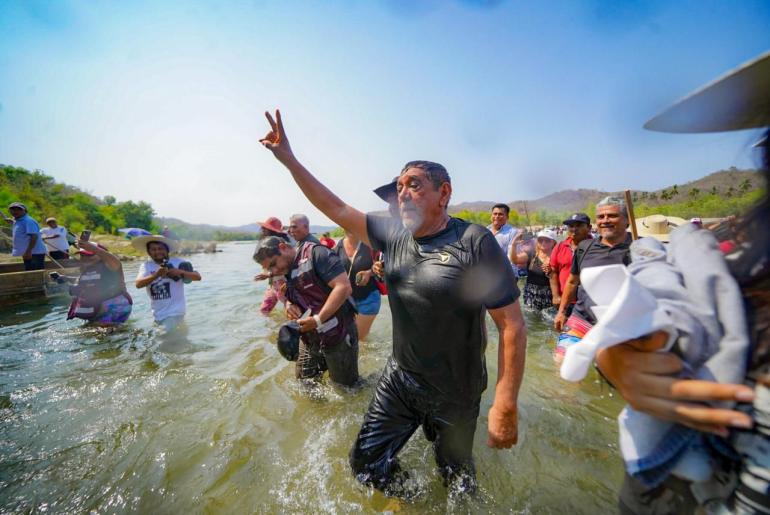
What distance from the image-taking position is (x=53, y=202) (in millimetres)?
43562

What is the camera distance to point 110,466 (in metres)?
2.76

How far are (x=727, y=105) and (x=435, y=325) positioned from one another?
149 cm

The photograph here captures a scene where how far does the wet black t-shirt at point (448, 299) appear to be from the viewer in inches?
69.7

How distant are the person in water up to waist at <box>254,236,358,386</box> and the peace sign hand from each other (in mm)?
1198

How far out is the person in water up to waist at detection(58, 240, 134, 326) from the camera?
5.40 metres

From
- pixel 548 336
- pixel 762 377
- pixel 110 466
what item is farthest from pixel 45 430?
pixel 548 336

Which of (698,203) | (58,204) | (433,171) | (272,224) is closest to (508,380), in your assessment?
(433,171)

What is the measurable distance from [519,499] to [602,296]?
236 centimetres

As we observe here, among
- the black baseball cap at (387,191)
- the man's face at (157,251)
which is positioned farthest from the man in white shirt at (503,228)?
the man's face at (157,251)

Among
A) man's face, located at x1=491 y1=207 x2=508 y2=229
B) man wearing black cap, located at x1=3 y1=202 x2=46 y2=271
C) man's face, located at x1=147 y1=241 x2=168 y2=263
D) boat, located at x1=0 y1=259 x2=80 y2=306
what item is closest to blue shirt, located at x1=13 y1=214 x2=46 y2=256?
man wearing black cap, located at x1=3 y1=202 x2=46 y2=271

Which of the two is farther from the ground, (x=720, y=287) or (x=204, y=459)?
(x=720, y=287)

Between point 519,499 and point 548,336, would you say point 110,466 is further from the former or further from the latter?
point 548,336

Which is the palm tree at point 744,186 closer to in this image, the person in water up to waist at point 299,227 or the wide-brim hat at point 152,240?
the person in water up to waist at point 299,227

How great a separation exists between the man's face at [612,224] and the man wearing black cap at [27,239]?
1328 centimetres
